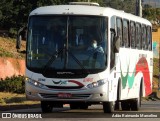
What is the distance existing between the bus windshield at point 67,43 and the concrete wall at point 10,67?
1255 inches

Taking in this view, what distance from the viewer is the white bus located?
20500 mm

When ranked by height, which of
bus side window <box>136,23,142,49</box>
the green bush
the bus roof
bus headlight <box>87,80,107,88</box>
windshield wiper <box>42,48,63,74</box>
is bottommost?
the green bush

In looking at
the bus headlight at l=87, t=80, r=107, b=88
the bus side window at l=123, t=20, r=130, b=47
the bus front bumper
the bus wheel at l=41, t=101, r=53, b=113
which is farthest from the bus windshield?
the bus side window at l=123, t=20, r=130, b=47

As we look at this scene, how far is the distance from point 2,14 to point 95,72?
62243mm

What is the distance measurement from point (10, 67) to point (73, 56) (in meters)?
35.3

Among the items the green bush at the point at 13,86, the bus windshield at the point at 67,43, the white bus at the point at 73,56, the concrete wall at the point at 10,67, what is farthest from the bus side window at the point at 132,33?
the concrete wall at the point at 10,67

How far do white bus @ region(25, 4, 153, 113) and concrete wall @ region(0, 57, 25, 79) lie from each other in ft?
104

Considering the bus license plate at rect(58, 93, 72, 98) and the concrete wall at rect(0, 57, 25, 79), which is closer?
the bus license plate at rect(58, 93, 72, 98)

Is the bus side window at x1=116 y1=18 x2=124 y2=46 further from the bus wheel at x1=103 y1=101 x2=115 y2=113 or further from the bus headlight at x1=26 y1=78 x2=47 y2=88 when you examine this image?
the bus headlight at x1=26 y1=78 x2=47 y2=88

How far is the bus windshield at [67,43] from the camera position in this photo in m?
20.7

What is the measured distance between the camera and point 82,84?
20.5 metres

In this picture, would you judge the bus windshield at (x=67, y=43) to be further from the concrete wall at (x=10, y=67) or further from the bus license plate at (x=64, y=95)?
the concrete wall at (x=10, y=67)

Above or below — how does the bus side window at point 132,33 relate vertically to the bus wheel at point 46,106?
above

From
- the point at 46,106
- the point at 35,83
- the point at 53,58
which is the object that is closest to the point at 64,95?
the point at 35,83
